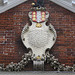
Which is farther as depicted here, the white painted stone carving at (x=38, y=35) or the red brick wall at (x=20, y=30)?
the red brick wall at (x=20, y=30)

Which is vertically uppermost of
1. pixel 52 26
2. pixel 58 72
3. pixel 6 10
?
pixel 6 10

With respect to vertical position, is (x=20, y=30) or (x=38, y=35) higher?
(x=20, y=30)

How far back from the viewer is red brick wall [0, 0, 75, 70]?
826cm

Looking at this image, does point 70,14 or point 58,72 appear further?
point 70,14

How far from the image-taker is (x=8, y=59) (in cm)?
826

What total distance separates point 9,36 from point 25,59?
92 cm

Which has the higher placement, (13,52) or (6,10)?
(6,10)

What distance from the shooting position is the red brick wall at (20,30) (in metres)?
8.26

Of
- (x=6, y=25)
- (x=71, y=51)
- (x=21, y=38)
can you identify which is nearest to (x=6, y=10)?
(x=6, y=25)

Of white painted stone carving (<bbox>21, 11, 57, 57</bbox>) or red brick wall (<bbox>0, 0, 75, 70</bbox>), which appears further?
red brick wall (<bbox>0, 0, 75, 70</bbox>)

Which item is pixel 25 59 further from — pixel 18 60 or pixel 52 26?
pixel 52 26

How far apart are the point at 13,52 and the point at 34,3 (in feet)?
5.41

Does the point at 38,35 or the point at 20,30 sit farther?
the point at 20,30

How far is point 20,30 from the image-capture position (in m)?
8.47
